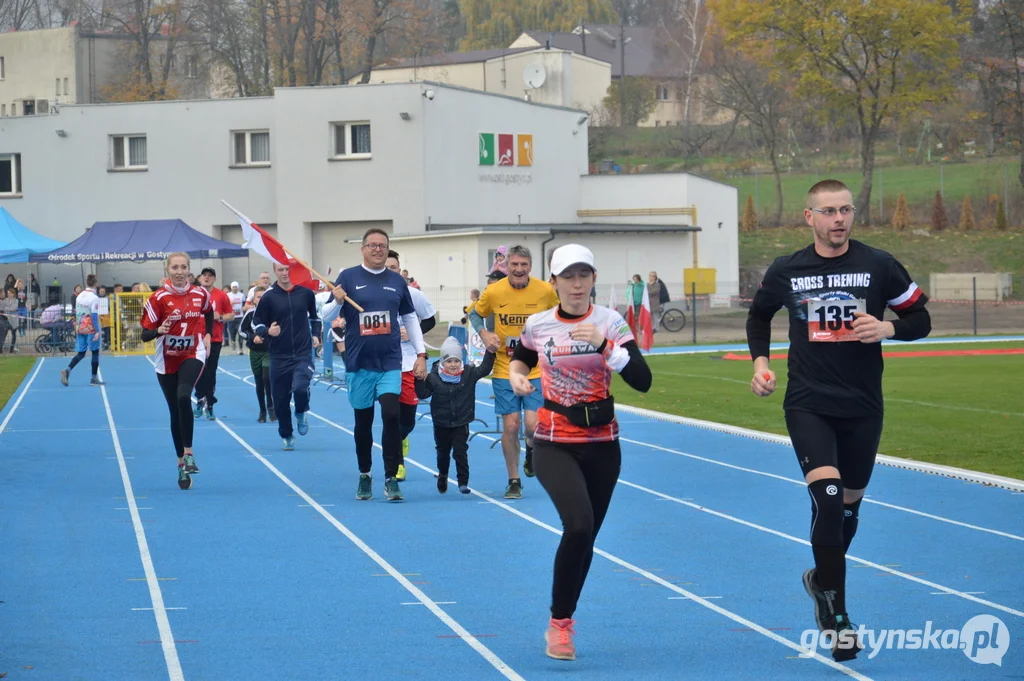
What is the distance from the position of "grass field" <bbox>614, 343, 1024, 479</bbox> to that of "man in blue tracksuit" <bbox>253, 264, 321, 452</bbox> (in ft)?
18.6

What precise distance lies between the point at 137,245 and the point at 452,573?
119ft

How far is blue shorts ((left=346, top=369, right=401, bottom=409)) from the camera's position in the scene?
11469 millimetres

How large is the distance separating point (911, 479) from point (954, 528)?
2.70 meters

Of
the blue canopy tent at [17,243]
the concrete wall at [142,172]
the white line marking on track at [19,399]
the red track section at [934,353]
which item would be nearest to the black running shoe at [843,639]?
the white line marking on track at [19,399]

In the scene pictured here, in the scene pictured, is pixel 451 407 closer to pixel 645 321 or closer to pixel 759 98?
pixel 645 321

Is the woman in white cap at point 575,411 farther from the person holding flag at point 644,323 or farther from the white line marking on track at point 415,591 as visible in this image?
the person holding flag at point 644,323

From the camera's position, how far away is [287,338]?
15.7 meters

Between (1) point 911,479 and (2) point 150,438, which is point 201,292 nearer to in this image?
(2) point 150,438

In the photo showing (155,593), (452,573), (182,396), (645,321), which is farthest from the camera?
(645,321)

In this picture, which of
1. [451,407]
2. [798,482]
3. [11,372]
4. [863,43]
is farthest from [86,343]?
[863,43]

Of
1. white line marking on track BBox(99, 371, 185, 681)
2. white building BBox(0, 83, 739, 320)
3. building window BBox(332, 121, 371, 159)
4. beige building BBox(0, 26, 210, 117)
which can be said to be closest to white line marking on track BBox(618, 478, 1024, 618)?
white line marking on track BBox(99, 371, 185, 681)

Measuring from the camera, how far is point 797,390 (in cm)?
671

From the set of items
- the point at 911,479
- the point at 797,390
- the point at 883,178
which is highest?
the point at 883,178

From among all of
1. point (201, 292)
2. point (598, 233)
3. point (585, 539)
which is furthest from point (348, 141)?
point (585, 539)
